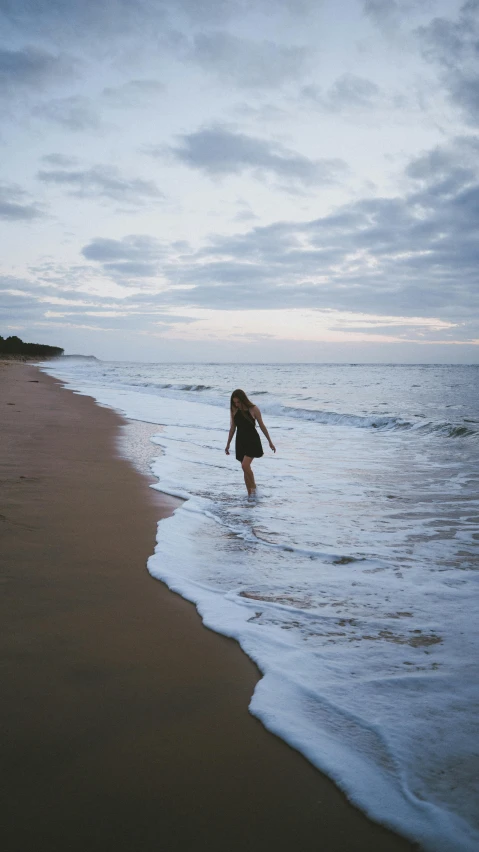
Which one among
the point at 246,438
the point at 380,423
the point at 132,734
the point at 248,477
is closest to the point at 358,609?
the point at 132,734

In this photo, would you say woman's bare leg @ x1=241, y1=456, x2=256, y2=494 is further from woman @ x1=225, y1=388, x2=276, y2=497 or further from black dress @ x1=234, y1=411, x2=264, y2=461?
black dress @ x1=234, y1=411, x2=264, y2=461

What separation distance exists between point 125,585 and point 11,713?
1507mm

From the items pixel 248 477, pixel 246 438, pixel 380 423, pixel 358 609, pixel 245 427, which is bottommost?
pixel 358 609

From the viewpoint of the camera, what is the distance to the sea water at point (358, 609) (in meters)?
2.10

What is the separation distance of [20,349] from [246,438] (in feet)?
369

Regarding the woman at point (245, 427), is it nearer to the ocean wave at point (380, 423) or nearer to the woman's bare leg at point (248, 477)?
the woman's bare leg at point (248, 477)

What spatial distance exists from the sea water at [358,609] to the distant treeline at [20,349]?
96.0 metres

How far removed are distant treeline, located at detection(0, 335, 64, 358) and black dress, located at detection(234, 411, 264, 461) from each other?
9446cm

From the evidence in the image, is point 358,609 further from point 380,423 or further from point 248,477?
point 380,423

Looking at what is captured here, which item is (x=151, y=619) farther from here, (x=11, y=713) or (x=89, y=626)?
(x=11, y=713)

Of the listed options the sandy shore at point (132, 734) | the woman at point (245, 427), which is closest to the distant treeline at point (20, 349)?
the woman at point (245, 427)

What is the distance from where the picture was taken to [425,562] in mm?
4551

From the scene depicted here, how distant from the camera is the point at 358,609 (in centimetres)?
358

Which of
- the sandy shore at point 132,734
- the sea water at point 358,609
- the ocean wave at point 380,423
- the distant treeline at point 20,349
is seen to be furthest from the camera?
the distant treeline at point 20,349
